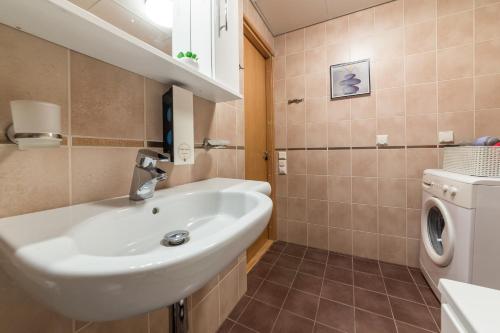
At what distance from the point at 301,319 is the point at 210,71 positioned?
1462 millimetres

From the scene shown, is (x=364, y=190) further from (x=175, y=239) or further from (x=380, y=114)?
(x=175, y=239)

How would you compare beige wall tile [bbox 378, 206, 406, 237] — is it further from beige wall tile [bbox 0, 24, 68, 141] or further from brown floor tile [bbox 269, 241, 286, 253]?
beige wall tile [bbox 0, 24, 68, 141]

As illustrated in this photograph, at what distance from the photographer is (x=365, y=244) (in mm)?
1752

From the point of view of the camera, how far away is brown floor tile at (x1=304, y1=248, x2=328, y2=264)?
5.70ft

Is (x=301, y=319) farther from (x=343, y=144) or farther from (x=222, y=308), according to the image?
(x=343, y=144)

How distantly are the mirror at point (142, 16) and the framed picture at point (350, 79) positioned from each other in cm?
147

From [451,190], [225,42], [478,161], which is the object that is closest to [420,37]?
[478,161]

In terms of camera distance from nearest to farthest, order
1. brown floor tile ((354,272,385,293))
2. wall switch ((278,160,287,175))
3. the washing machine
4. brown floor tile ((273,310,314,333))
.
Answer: the washing machine → brown floor tile ((273,310,314,333)) → brown floor tile ((354,272,385,293)) → wall switch ((278,160,287,175))

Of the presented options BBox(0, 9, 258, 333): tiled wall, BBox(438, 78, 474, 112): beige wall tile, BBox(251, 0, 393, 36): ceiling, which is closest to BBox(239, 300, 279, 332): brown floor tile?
BBox(0, 9, 258, 333): tiled wall

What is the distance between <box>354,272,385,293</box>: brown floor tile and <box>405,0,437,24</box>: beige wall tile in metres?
2.02

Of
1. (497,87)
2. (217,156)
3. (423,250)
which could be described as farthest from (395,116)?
(217,156)

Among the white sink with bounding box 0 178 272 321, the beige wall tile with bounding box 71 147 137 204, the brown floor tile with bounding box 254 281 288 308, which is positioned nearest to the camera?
the white sink with bounding box 0 178 272 321

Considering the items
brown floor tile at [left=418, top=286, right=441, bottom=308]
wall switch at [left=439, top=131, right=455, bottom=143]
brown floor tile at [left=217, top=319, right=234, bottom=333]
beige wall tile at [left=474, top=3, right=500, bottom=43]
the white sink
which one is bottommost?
brown floor tile at [left=217, top=319, right=234, bottom=333]

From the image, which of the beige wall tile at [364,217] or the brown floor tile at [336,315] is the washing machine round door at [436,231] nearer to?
the beige wall tile at [364,217]
